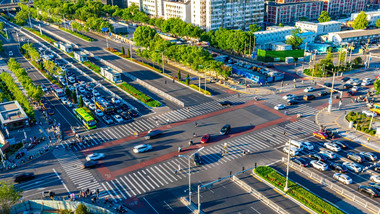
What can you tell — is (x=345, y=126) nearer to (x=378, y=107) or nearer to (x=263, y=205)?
(x=378, y=107)

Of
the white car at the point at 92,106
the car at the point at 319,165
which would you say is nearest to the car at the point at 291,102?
the car at the point at 319,165

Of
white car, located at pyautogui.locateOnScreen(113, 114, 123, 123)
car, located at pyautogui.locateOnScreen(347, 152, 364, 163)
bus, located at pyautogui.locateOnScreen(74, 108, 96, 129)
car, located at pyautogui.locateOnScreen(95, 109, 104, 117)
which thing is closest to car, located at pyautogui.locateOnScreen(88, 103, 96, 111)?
car, located at pyautogui.locateOnScreen(95, 109, 104, 117)

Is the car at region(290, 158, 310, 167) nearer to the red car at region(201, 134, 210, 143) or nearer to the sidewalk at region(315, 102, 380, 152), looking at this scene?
the sidewalk at region(315, 102, 380, 152)

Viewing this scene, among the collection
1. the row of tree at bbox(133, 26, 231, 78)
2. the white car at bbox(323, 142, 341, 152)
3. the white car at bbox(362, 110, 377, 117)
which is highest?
the row of tree at bbox(133, 26, 231, 78)

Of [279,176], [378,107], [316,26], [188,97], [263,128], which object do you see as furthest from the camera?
[316,26]

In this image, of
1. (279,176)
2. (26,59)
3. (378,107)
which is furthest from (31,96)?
(378,107)

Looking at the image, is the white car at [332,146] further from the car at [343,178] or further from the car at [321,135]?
the car at [343,178]

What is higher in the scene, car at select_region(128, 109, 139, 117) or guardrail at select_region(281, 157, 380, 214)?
car at select_region(128, 109, 139, 117)
